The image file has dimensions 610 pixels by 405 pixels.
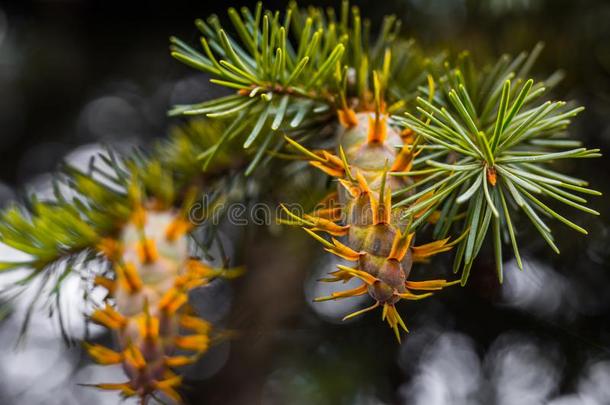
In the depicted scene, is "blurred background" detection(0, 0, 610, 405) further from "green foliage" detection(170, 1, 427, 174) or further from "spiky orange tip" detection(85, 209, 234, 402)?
Result: "green foliage" detection(170, 1, 427, 174)

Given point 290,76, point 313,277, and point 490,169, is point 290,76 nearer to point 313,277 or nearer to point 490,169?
point 490,169

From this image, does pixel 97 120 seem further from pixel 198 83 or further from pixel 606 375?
pixel 606 375

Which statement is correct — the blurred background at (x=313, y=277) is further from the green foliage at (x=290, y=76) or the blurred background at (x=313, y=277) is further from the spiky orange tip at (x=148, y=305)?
the green foliage at (x=290, y=76)

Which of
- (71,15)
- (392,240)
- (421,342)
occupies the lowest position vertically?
(421,342)

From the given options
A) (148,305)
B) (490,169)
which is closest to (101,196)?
(148,305)

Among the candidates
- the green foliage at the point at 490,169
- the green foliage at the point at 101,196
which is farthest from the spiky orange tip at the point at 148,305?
the green foliage at the point at 490,169

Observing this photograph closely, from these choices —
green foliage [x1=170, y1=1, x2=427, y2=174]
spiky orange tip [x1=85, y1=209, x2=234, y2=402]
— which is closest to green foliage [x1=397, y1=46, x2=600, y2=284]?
green foliage [x1=170, y1=1, x2=427, y2=174]

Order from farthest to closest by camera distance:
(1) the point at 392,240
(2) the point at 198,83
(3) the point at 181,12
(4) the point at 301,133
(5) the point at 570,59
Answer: (2) the point at 198,83 → (3) the point at 181,12 → (5) the point at 570,59 → (4) the point at 301,133 → (1) the point at 392,240

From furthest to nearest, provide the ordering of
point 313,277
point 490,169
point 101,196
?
point 313,277 → point 101,196 → point 490,169

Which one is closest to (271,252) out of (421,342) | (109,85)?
(421,342)
